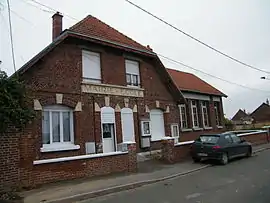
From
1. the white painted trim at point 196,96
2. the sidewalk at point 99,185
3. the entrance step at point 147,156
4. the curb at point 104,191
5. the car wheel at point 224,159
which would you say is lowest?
the curb at point 104,191

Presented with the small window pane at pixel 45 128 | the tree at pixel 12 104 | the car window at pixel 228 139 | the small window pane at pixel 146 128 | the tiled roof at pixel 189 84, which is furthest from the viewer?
the tiled roof at pixel 189 84

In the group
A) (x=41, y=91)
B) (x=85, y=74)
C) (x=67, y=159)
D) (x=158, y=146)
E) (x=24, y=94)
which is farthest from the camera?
(x=158, y=146)

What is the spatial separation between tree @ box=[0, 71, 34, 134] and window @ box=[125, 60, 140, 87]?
325 inches

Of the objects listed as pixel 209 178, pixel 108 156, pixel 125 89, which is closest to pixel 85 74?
pixel 125 89

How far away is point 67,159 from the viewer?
1115cm

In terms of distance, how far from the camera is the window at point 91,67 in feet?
50.4

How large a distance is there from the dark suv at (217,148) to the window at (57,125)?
6451 millimetres

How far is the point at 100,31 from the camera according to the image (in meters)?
16.2

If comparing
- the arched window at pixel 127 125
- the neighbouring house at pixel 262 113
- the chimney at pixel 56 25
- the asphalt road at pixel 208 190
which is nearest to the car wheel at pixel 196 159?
the asphalt road at pixel 208 190

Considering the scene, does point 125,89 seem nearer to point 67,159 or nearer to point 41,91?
point 41,91

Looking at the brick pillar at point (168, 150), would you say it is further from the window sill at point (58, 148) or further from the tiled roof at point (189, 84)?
the tiled roof at point (189, 84)

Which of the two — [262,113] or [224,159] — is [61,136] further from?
[262,113]

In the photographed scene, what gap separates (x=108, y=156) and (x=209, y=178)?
4077 millimetres

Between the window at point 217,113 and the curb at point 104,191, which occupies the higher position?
the window at point 217,113
